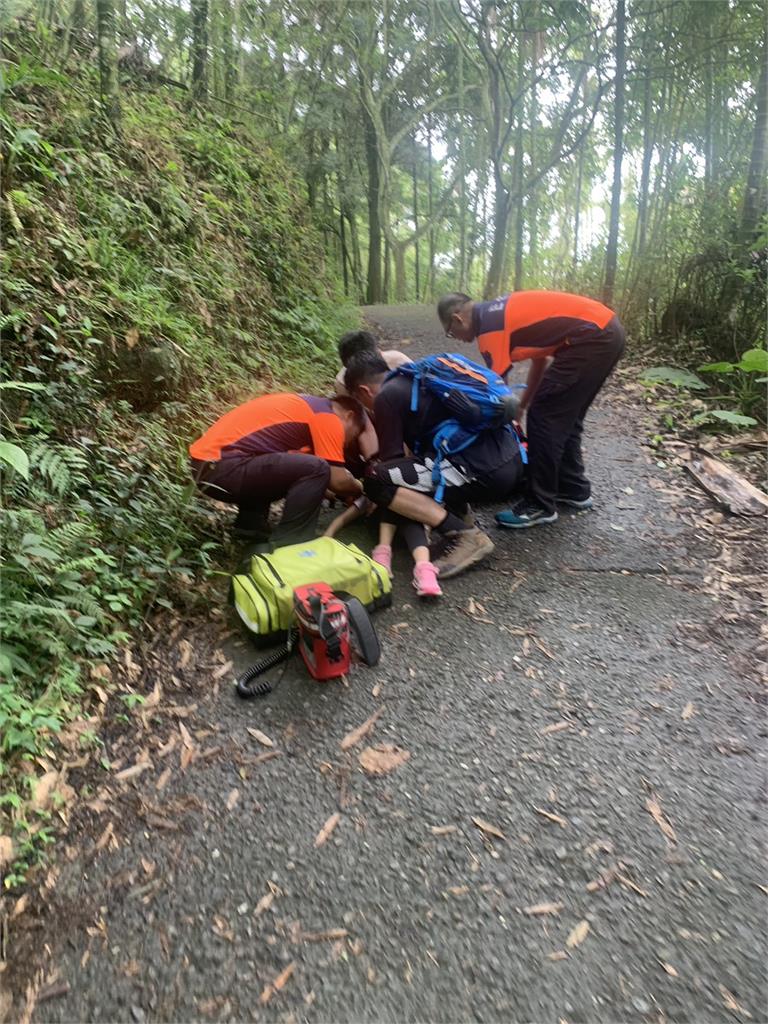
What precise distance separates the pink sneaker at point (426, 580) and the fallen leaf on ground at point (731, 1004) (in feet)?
7.52

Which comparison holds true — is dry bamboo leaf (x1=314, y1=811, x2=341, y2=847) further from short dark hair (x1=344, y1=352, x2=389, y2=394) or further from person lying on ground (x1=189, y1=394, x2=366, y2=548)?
short dark hair (x1=344, y1=352, x2=389, y2=394)

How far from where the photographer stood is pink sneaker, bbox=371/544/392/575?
412cm

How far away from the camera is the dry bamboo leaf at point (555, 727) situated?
9.38ft

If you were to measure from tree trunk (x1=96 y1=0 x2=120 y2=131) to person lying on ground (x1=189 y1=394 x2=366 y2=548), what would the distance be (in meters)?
4.42

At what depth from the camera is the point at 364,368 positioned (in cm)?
418

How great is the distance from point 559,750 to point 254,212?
8.37 meters

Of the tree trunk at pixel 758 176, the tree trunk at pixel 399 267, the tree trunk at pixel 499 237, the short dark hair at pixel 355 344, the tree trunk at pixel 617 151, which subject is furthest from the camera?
the tree trunk at pixel 399 267

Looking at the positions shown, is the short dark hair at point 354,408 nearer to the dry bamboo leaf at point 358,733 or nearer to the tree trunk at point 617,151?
the dry bamboo leaf at point 358,733

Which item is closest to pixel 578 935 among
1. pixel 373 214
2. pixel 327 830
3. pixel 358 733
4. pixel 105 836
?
pixel 327 830

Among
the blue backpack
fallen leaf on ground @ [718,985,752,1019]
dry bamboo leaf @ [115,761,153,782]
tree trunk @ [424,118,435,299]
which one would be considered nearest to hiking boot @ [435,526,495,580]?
the blue backpack

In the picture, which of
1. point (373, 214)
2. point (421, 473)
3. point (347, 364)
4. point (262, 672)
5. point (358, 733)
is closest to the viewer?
point (358, 733)

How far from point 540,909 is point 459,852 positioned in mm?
337

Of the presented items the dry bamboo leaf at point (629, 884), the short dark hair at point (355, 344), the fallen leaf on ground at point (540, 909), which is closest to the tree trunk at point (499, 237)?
the short dark hair at point (355, 344)

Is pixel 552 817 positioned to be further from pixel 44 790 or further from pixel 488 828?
pixel 44 790
